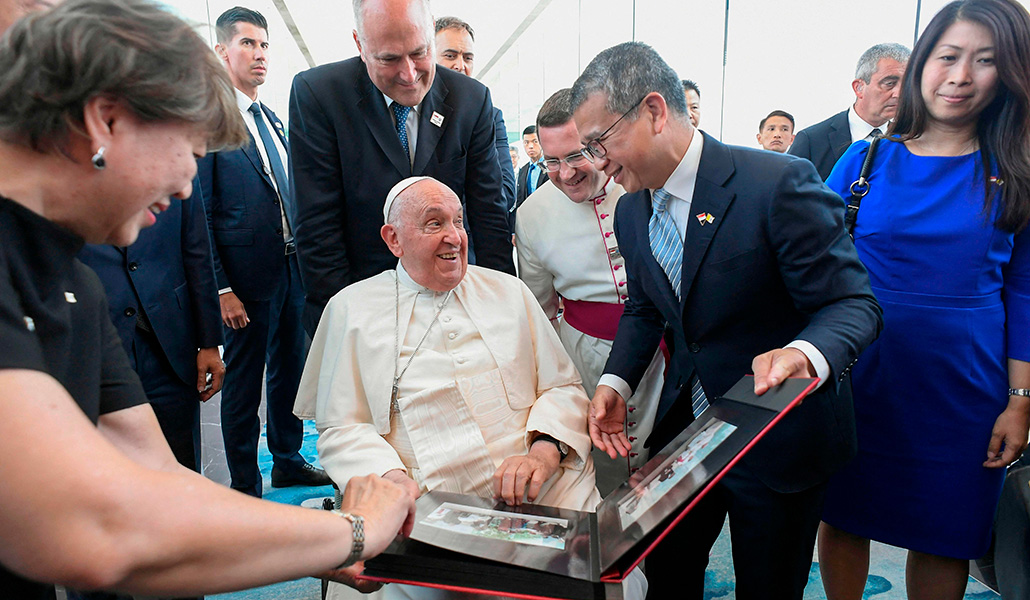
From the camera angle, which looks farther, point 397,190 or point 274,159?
point 274,159

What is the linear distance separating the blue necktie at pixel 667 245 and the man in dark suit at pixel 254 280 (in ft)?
7.03

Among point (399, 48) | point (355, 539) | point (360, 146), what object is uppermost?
point (399, 48)

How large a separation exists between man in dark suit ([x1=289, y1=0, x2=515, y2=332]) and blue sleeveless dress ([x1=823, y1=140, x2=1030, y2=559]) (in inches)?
59.3

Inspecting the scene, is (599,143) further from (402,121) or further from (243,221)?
(243,221)

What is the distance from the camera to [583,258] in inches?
102

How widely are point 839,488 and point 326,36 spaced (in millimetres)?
14132

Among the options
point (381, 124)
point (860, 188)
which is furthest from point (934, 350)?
point (381, 124)

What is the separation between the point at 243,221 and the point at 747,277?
255 cm

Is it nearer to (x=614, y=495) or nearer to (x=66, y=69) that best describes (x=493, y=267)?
(x=614, y=495)

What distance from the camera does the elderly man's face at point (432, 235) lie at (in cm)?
215

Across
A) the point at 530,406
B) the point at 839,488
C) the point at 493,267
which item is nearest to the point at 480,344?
the point at 530,406

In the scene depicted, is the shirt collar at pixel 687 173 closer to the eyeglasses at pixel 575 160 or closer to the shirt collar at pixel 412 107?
the eyeglasses at pixel 575 160

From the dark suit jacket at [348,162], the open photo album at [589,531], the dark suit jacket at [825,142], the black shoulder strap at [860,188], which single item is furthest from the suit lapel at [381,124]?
the dark suit jacket at [825,142]

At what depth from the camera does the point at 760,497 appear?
1.71 metres
